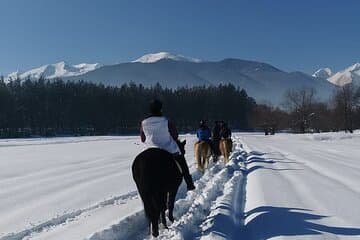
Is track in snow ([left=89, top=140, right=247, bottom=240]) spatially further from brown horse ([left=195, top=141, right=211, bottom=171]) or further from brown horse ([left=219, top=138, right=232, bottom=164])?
brown horse ([left=219, top=138, right=232, bottom=164])

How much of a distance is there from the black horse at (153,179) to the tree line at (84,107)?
253ft

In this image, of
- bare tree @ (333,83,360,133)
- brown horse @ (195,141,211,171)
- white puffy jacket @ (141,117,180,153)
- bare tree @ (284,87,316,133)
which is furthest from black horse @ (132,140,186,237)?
bare tree @ (284,87,316,133)

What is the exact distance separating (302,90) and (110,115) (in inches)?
1732

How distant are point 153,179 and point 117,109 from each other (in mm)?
102594

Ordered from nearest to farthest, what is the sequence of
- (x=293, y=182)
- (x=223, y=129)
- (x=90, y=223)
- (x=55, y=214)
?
(x=90, y=223), (x=55, y=214), (x=293, y=182), (x=223, y=129)

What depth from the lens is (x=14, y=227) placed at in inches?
339

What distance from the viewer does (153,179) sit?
717 cm

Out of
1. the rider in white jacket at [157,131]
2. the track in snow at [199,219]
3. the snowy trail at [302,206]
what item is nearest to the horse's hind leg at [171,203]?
the track in snow at [199,219]

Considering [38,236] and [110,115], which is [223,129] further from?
[110,115]

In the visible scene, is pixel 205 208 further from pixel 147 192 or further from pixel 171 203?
pixel 147 192

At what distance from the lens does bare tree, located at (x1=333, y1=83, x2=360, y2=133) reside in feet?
292

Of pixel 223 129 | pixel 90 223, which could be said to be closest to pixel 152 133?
pixel 90 223

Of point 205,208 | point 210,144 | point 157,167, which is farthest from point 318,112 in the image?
point 157,167

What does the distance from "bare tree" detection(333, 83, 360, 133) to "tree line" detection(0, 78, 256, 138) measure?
34.7 metres
